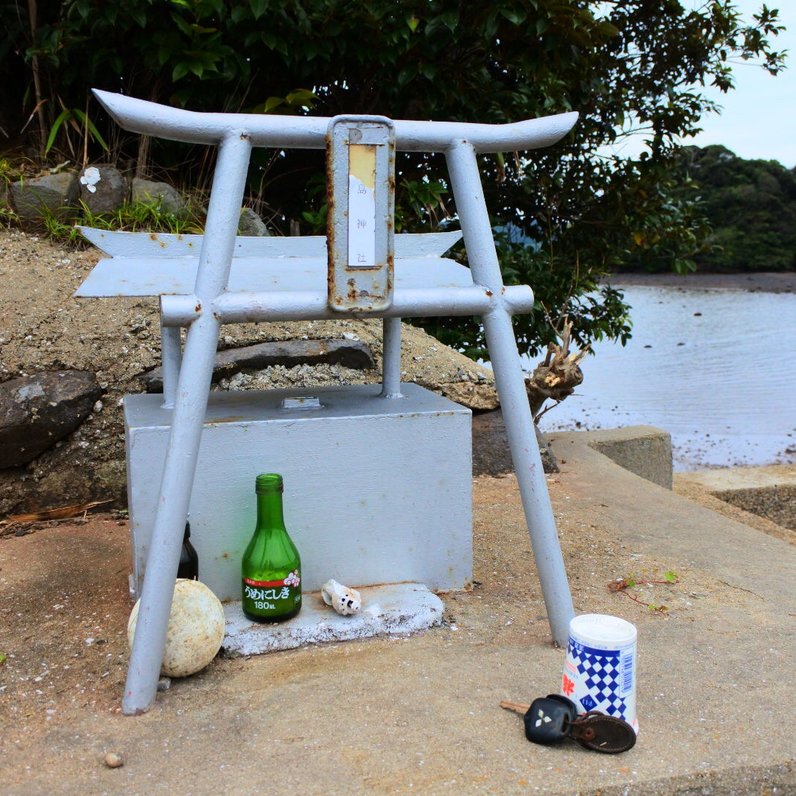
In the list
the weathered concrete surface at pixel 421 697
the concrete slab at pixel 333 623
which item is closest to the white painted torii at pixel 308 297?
the weathered concrete surface at pixel 421 697

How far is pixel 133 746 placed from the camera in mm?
1700

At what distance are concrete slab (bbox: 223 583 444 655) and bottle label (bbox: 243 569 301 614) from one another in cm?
4

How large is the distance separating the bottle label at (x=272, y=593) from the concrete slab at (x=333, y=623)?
43mm

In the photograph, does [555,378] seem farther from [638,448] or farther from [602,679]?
[602,679]

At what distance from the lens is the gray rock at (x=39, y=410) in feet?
10.3

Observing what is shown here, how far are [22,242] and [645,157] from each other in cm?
363

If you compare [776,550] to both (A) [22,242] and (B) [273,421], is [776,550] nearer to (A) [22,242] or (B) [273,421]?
(B) [273,421]

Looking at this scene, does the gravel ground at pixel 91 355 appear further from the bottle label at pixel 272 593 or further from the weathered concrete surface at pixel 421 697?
the bottle label at pixel 272 593

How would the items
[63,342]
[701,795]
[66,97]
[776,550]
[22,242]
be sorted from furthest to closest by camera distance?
[66,97] < [22,242] < [63,342] < [776,550] < [701,795]

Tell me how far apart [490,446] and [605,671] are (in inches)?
88.8

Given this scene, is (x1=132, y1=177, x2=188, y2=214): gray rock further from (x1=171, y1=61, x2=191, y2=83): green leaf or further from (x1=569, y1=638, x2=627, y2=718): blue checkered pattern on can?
(x1=569, y1=638, x2=627, y2=718): blue checkered pattern on can

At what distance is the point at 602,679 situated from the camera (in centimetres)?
170

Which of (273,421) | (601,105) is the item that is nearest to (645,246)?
(601,105)

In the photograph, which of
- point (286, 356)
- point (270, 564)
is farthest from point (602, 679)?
point (286, 356)
